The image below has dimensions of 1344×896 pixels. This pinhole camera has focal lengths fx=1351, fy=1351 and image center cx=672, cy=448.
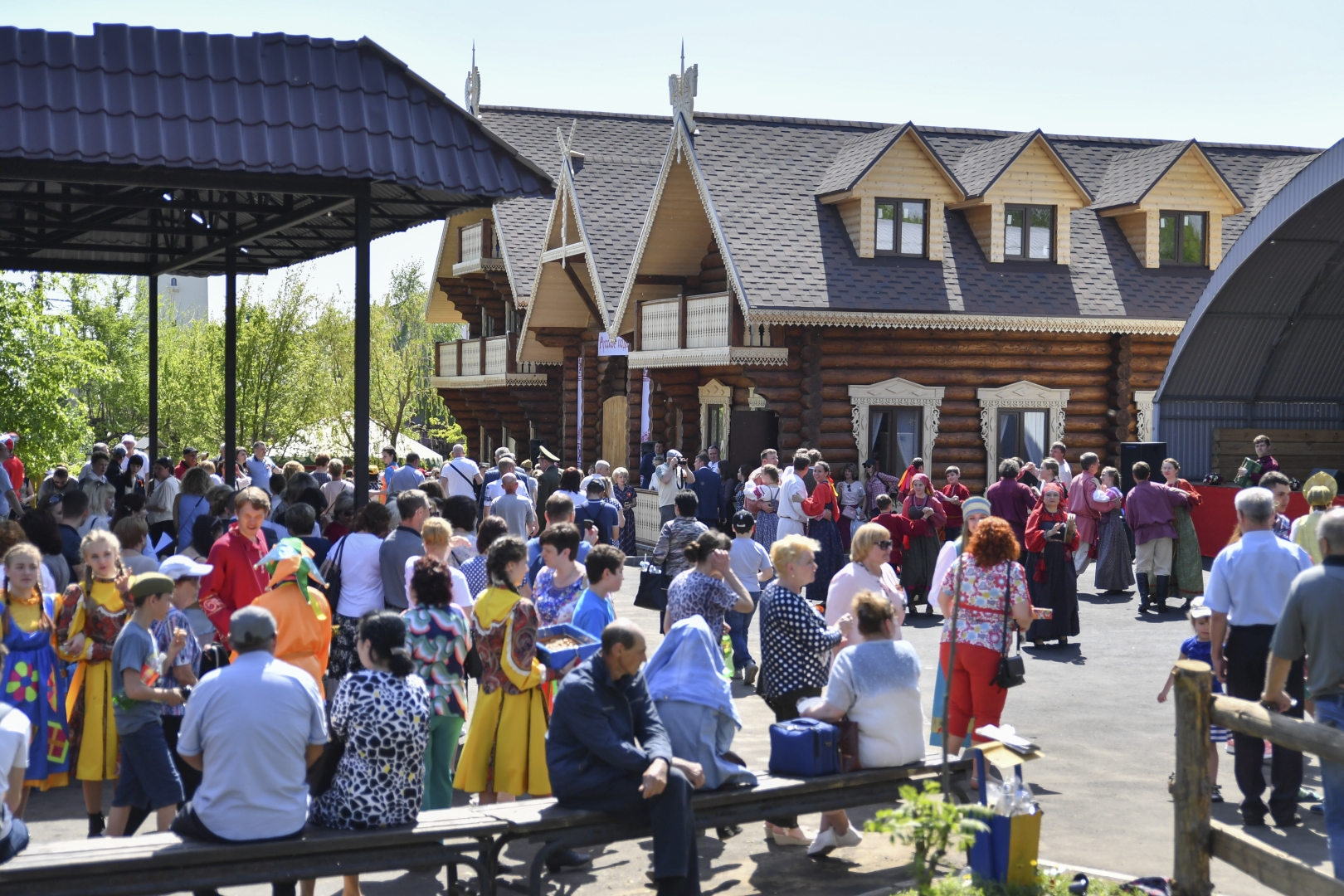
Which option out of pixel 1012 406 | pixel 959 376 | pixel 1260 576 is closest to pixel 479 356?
pixel 959 376

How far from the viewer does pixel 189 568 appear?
25.0ft

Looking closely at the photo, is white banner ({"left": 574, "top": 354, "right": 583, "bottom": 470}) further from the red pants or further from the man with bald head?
the red pants

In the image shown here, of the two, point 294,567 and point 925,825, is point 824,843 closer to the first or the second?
point 925,825

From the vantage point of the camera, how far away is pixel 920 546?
16344mm

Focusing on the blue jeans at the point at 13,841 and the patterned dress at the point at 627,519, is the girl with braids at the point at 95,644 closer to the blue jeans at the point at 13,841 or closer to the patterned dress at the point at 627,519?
the blue jeans at the point at 13,841

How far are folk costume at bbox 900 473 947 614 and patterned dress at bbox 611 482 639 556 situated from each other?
19.3 ft

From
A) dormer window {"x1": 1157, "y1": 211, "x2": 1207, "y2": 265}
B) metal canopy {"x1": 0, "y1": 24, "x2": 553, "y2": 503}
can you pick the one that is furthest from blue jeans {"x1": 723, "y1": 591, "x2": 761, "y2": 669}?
dormer window {"x1": 1157, "y1": 211, "x2": 1207, "y2": 265}

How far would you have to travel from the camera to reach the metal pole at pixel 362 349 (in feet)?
33.2

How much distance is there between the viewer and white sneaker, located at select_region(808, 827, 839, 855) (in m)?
7.52

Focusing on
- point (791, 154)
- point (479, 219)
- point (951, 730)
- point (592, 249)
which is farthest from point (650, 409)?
point (951, 730)

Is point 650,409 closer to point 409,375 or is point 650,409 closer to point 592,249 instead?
point 592,249

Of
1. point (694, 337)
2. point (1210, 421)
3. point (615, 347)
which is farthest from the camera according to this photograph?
point (615, 347)

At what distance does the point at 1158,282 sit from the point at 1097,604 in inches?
436

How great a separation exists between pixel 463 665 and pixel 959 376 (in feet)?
59.8
